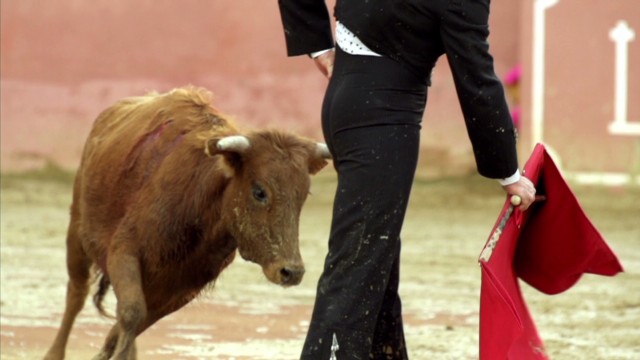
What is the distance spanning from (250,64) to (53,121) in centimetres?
196

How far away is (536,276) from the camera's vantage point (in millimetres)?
4625

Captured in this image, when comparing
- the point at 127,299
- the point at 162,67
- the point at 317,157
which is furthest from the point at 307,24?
the point at 162,67

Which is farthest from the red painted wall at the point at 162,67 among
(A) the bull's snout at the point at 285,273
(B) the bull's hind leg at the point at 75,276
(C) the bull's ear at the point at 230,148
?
(A) the bull's snout at the point at 285,273

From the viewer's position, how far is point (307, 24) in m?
4.49

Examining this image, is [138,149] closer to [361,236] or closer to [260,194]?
[260,194]

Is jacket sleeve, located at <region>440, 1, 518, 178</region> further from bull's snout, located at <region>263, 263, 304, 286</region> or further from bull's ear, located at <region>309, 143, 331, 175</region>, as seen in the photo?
bull's ear, located at <region>309, 143, 331, 175</region>

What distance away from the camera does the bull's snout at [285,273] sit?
559 cm

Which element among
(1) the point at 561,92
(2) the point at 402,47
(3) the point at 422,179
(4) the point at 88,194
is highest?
(2) the point at 402,47

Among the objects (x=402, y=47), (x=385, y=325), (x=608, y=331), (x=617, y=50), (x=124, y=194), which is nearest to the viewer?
(x=402, y=47)

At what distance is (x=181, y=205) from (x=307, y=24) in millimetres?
1618

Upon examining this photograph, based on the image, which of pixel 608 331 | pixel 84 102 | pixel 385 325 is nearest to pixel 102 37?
pixel 84 102

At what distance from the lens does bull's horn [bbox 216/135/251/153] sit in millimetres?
5695

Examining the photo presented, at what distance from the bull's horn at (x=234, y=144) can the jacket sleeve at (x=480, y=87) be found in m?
1.70

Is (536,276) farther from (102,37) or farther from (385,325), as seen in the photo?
(102,37)
